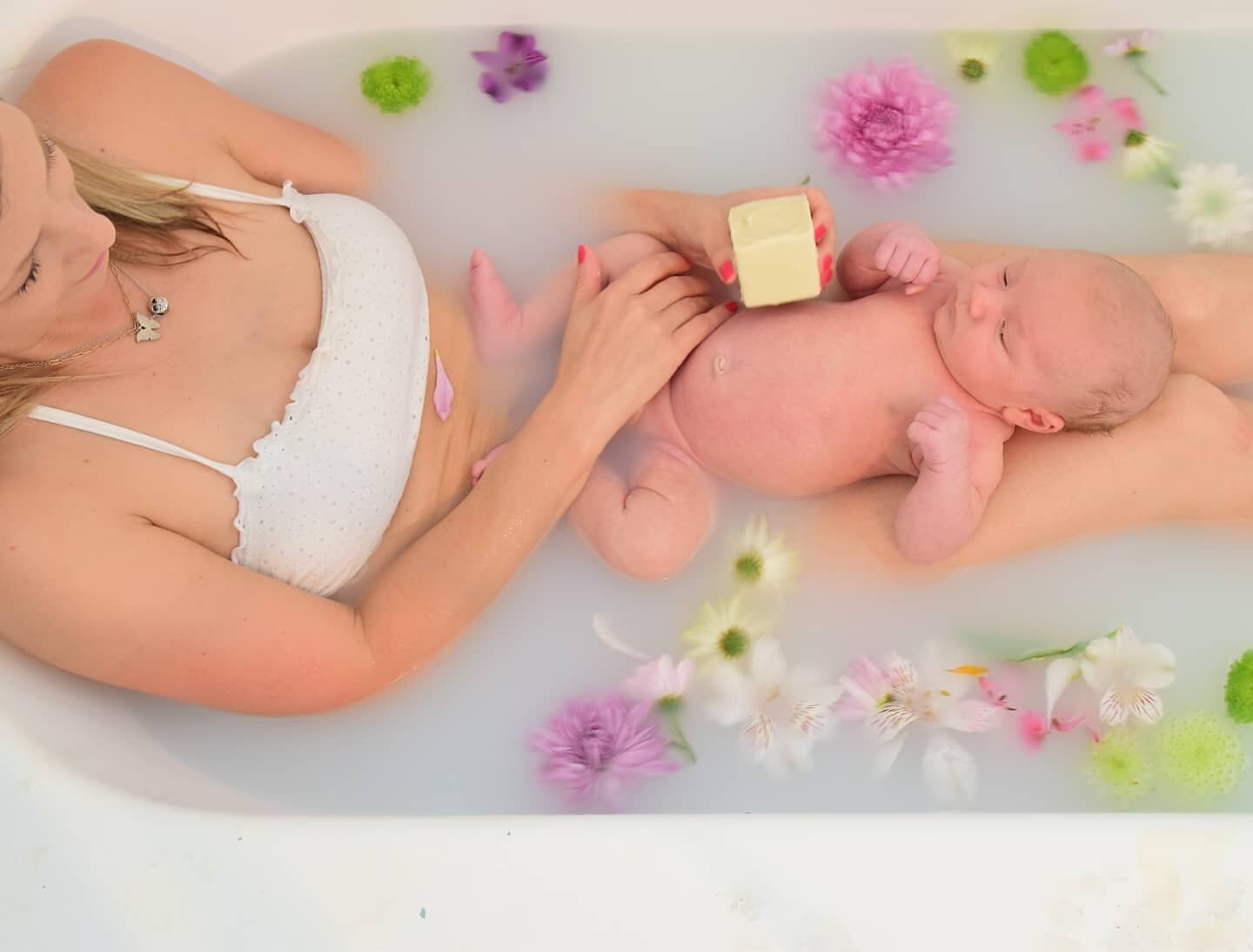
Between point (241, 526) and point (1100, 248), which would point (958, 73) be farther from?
point (241, 526)

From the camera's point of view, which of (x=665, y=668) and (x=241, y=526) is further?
(x=665, y=668)

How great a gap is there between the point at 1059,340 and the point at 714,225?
0.41 m

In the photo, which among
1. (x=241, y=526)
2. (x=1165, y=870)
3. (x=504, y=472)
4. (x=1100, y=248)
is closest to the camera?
(x=1165, y=870)

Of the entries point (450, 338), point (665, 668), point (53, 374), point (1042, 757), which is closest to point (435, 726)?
point (665, 668)

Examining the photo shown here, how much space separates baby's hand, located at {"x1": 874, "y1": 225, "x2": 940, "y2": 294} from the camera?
3.99ft

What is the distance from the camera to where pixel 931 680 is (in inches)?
52.0

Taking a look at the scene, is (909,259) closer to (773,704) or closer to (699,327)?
(699,327)

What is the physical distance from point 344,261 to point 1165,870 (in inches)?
40.0

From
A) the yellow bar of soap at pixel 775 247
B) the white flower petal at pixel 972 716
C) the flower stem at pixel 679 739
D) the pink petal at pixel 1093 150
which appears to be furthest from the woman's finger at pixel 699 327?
the pink petal at pixel 1093 150

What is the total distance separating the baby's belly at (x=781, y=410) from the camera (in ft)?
4.03

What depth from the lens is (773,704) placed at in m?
1.31

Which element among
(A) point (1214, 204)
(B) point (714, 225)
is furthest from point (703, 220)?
(A) point (1214, 204)

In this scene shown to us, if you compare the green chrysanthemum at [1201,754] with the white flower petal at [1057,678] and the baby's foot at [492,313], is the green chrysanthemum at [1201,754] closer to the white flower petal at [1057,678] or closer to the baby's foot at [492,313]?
the white flower petal at [1057,678]

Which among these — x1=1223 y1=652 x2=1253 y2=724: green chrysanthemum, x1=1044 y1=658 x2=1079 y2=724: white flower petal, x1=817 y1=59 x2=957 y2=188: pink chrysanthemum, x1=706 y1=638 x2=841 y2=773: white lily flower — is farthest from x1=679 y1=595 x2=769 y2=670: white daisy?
x1=817 y1=59 x2=957 y2=188: pink chrysanthemum
